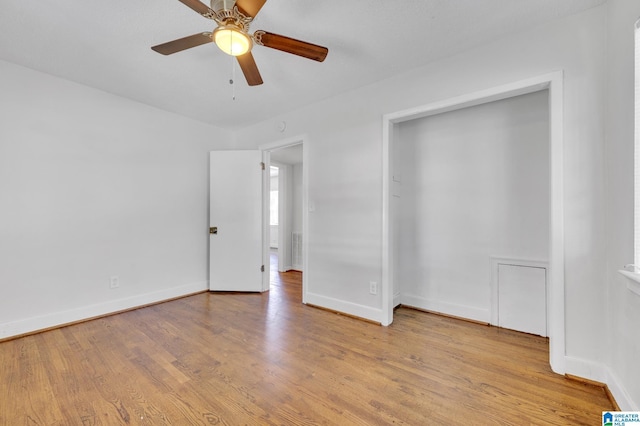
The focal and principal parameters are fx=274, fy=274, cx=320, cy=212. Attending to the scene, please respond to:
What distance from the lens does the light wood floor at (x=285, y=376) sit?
1501 mm

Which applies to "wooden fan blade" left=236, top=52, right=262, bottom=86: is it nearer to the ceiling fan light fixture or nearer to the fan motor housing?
the ceiling fan light fixture

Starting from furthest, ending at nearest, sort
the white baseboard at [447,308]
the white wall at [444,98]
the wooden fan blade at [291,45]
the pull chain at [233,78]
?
the white baseboard at [447,308]
the pull chain at [233,78]
the white wall at [444,98]
the wooden fan blade at [291,45]

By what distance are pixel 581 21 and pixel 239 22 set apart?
2.22 meters

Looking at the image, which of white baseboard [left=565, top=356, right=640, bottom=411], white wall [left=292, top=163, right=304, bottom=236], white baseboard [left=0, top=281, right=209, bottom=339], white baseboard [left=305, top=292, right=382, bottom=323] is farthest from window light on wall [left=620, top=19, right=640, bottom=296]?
white wall [left=292, top=163, right=304, bottom=236]

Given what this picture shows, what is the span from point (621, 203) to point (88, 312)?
4438 mm

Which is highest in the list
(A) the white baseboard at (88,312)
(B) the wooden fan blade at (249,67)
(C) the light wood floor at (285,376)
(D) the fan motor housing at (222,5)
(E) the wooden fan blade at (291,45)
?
(D) the fan motor housing at (222,5)

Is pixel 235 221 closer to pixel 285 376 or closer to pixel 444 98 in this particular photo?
pixel 285 376

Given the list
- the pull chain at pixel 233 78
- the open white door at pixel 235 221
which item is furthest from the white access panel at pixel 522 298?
the pull chain at pixel 233 78

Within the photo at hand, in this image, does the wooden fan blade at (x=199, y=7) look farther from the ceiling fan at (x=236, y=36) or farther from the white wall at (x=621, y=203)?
the white wall at (x=621, y=203)

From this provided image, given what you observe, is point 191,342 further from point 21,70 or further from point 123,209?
point 21,70

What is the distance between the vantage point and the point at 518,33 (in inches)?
80.2

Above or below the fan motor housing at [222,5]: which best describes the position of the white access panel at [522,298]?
below

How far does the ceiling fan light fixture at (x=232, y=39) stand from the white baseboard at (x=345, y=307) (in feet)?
8.09

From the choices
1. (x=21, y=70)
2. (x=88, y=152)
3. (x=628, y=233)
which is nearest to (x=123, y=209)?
(x=88, y=152)
